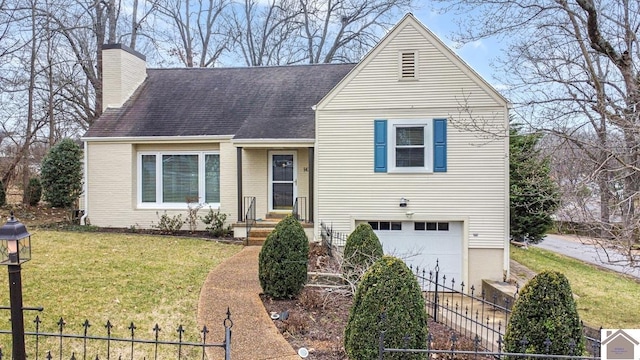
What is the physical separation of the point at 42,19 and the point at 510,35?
19.2 meters

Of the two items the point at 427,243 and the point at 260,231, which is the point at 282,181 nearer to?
the point at 260,231

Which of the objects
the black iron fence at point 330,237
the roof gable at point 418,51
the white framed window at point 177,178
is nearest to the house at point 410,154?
the roof gable at point 418,51

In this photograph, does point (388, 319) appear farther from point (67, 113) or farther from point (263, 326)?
point (67, 113)

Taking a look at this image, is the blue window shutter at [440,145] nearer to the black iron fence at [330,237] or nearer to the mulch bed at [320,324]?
the black iron fence at [330,237]

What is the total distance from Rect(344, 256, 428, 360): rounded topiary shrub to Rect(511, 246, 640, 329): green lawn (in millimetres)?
6488

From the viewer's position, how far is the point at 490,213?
36.9ft

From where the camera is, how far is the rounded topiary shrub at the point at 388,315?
4375 mm

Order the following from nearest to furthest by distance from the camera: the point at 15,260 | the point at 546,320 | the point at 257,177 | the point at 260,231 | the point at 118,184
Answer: the point at 15,260 → the point at 546,320 → the point at 260,231 → the point at 257,177 → the point at 118,184

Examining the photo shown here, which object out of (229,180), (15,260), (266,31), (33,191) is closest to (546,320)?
(15,260)

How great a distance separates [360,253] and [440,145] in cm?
505

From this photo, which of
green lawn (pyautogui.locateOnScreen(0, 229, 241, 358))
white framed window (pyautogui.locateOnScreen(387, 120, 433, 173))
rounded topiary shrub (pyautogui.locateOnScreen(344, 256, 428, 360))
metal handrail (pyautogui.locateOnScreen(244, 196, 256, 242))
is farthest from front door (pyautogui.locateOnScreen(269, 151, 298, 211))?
rounded topiary shrub (pyautogui.locateOnScreen(344, 256, 428, 360))

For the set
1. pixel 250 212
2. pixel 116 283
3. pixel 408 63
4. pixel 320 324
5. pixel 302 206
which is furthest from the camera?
pixel 302 206

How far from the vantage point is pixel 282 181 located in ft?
45.4

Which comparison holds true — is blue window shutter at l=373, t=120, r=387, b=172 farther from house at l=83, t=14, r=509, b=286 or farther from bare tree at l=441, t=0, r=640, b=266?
bare tree at l=441, t=0, r=640, b=266
